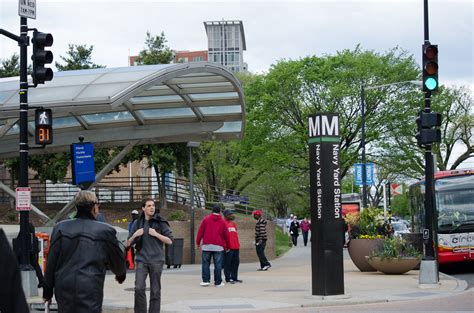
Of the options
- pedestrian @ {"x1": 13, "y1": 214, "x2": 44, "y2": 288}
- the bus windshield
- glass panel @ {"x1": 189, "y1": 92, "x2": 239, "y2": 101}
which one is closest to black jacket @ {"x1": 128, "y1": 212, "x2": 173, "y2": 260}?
pedestrian @ {"x1": 13, "y1": 214, "x2": 44, "y2": 288}

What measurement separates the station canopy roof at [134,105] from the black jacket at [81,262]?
14.2 metres

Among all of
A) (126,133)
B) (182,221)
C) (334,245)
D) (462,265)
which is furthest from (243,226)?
(334,245)

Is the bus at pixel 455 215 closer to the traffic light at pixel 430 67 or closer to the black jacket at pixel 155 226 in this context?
the traffic light at pixel 430 67

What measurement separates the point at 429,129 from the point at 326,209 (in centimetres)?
402

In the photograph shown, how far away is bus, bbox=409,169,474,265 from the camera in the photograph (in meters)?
23.5

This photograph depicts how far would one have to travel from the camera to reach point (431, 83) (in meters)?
17.3

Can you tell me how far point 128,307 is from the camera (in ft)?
46.5

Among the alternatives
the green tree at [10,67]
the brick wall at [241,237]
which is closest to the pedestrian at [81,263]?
the brick wall at [241,237]

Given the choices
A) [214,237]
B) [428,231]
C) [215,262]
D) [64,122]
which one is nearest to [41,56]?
[214,237]

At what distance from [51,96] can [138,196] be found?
1194 centimetres

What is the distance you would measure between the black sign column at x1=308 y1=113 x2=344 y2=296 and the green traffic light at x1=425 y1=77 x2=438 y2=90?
124 inches

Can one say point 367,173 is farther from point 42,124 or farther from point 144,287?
point 144,287

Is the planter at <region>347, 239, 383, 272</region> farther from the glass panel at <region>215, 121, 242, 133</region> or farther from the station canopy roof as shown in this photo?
the glass panel at <region>215, 121, 242, 133</region>

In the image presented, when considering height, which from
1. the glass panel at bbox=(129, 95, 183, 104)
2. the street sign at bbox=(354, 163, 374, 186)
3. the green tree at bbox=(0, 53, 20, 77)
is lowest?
the street sign at bbox=(354, 163, 374, 186)
